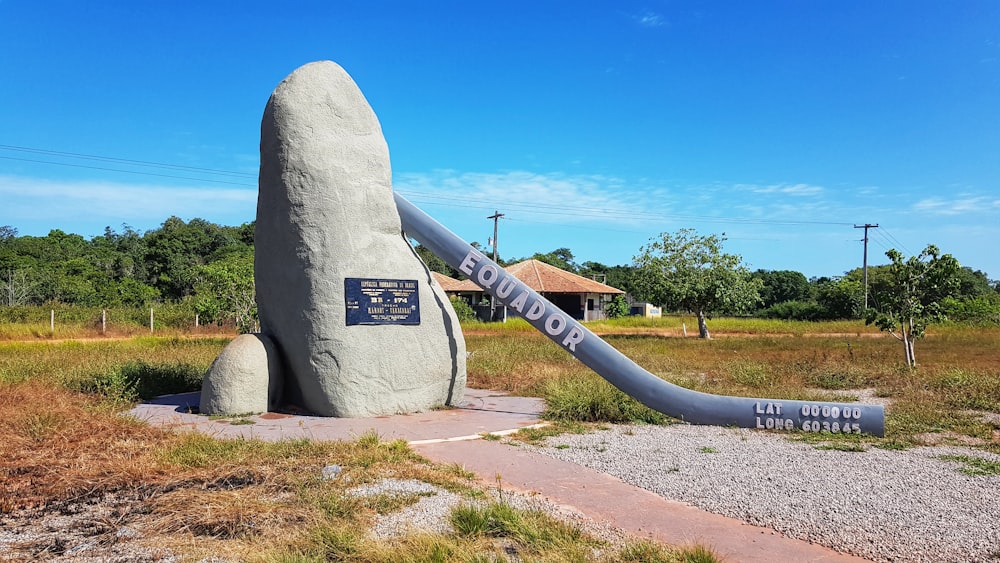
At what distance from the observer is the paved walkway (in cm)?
428

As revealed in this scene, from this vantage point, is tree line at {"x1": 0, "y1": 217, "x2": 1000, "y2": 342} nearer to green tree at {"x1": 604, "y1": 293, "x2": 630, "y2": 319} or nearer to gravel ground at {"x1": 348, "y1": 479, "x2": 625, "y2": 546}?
green tree at {"x1": 604, "y1": 293, "x2": 630, "y2": 319}

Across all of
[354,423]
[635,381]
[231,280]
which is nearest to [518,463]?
[354,423]

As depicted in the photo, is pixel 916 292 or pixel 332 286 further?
pixel 916 292

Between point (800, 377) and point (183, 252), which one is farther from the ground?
point (183, 252)

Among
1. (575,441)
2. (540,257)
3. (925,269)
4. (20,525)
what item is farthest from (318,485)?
(540,257)

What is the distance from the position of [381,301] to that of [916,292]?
12.3m

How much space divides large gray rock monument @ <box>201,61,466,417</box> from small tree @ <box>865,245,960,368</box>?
35.7 ft

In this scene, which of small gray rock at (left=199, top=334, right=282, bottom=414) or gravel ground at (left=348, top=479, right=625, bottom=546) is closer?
gravel ground at (left=348, top=479, right=625, bottom=546)

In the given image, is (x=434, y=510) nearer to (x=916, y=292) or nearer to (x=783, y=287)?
(x=916, y=292)

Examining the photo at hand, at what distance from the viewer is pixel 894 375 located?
12961 mm

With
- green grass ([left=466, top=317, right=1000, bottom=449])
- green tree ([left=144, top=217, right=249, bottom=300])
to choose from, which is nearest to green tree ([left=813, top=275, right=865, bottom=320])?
green grass ([left=466, top=317, right=1000, bottom=449])

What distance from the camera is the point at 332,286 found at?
8.64 m

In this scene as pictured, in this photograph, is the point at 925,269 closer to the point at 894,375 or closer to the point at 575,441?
the point at 894,375

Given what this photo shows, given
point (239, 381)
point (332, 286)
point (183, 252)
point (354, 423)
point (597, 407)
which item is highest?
point (183, 252)
